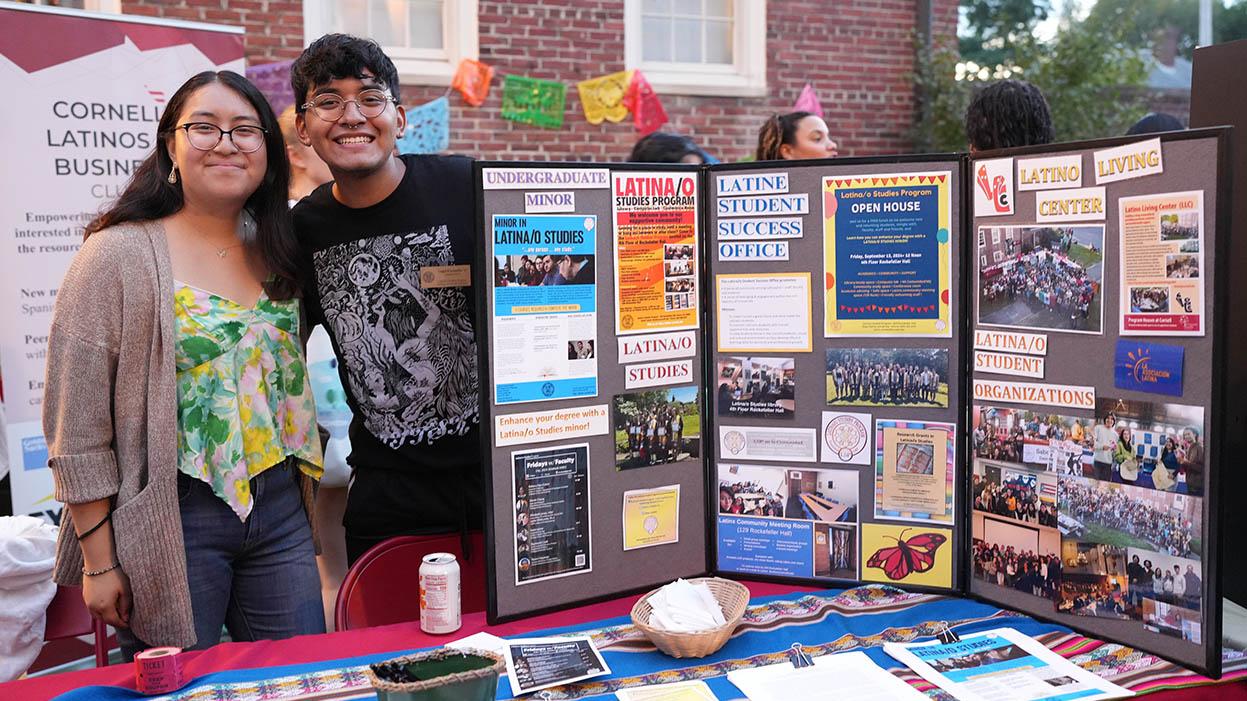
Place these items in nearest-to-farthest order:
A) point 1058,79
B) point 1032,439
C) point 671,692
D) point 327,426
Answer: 1. point 671,692
2. point 1032,439
3. point 327,426
4. point 1058,79

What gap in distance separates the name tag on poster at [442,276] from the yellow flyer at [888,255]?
725 mm

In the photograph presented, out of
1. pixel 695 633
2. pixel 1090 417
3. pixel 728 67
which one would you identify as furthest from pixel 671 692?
pixel 728 67

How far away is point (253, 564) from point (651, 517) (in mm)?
795

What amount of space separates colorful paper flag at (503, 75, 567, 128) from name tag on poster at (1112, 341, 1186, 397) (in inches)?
193

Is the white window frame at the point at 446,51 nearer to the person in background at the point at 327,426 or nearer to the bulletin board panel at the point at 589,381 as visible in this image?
the person in background at the point at 327,426

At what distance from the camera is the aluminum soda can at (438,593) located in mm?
1656

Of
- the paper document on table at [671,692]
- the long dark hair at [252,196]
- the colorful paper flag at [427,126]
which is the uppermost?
the colorful paper flag at [427,126]

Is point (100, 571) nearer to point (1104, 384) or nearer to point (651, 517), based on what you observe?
point (651, 517)

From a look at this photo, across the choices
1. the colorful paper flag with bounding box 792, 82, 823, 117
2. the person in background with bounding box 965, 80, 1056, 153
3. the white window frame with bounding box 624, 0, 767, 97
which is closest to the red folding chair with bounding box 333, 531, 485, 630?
the person in background with bounding box 965, 80, 1056, 153

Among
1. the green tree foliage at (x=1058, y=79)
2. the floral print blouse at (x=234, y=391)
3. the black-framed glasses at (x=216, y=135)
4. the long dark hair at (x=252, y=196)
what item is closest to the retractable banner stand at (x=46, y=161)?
the long dark hair at (x=252, y=196)

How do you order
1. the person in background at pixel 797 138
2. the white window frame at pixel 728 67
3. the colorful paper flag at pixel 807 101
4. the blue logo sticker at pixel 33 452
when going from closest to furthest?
1. the blue logo sticker at pixel 33 452
2. the person in background at pixel 797 138
3. the white window frame at pixel 728 67
4. the colorful paper flag at pixel 807 101

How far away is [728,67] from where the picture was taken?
259 inches

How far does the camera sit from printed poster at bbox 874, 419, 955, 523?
179cm

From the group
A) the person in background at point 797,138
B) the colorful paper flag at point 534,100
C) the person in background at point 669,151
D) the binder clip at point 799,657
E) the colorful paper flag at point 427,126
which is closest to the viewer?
the binder clip at point 799,657
